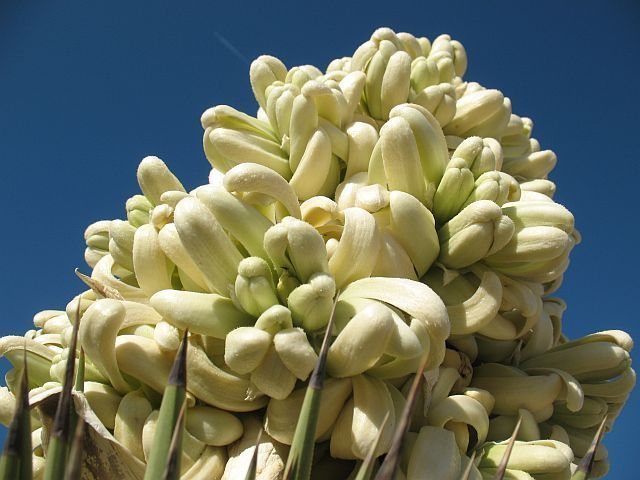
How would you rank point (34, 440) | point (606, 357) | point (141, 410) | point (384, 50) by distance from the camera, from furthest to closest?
point (384, 50)
point (606, 357)
point (34, 440)
point (141, 410)

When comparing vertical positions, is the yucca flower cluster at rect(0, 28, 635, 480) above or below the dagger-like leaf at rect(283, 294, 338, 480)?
above

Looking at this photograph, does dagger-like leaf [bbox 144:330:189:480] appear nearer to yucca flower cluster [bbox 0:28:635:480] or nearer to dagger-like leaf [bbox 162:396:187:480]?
dagger-like leaf [bbox 162:396:187:480]

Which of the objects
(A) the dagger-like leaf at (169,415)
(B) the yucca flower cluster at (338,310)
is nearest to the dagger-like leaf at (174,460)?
(A) the dagger-like leaf at (169,415)

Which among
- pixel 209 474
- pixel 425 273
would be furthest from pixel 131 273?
pixel 425 273

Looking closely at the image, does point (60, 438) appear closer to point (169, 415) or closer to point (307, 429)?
point (169, 415)

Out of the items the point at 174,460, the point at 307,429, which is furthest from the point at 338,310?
the point at 174,460

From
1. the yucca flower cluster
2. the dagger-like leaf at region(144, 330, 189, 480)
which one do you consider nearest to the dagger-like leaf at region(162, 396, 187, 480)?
the dagger-like leaf at region(144, 330, 189, 480)

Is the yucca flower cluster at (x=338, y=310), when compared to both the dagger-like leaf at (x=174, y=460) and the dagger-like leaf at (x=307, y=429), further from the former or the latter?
the dagger-like leaf at (x=174, y=460)

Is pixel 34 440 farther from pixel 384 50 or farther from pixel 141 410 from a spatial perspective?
pixel 384 50
